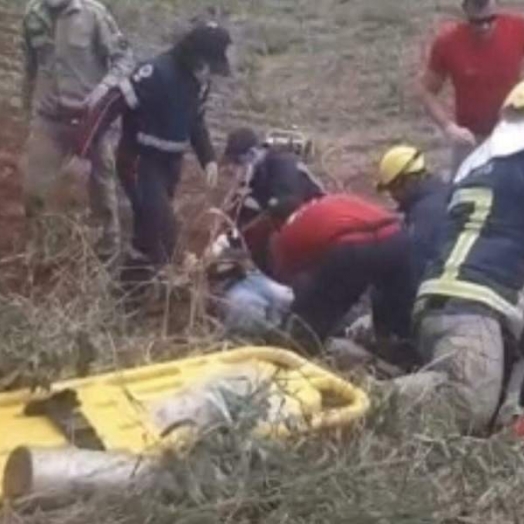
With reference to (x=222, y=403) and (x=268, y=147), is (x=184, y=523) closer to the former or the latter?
(x=222, y=403)

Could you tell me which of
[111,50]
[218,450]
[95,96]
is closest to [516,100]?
[95,96]

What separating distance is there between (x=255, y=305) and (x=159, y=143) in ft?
5.75

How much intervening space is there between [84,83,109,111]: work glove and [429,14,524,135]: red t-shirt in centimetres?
191

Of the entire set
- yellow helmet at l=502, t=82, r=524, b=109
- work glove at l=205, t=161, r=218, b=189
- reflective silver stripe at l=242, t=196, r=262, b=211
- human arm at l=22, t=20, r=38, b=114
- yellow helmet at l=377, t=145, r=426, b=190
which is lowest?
work glove at l=205, t=161, r=218, b=189

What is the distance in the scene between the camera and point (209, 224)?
10703mm

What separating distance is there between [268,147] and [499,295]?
2370 millimetres

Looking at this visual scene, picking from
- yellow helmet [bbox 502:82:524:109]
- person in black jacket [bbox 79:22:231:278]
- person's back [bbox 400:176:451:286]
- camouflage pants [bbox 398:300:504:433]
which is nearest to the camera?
camouflage pants [bbox 398:300:504:433]

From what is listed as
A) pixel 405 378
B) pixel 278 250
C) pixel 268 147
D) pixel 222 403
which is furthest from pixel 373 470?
pixel 268 147

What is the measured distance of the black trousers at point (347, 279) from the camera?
8.62 meters

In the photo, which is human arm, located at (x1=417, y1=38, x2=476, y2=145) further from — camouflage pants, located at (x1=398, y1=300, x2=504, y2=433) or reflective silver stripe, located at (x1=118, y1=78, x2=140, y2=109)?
camouflage pants, located at (x1=398, y1=300, x2=504, y2=433)

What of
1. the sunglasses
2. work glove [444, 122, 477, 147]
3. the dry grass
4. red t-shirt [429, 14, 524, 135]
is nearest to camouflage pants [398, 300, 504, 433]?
the dry grass

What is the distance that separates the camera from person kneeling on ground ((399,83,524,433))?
7898 mm

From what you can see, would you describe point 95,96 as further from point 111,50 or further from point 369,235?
point 369,235

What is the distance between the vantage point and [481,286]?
8086mm
